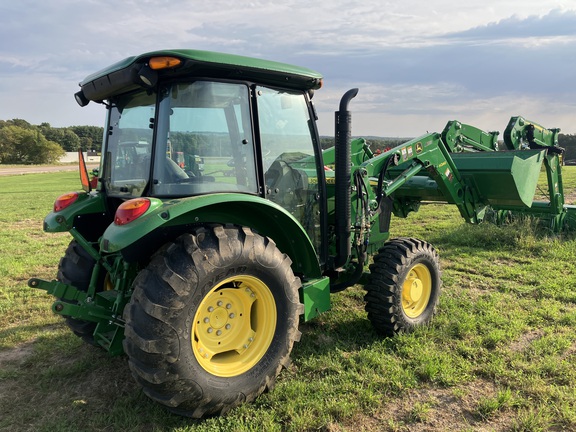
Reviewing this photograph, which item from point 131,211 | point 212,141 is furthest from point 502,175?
point 131,211

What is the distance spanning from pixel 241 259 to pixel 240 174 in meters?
0.68

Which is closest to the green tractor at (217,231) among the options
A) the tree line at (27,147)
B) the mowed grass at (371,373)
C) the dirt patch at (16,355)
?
the mowed grass at (371,373)

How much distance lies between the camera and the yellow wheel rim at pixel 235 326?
2992 millimetres

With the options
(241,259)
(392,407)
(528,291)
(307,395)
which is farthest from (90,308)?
(528,291)

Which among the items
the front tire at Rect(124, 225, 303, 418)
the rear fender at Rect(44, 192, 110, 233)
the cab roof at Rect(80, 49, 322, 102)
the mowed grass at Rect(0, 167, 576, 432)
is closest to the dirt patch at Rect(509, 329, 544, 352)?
the mowed grass at Rect(0, 167, 576, 432)

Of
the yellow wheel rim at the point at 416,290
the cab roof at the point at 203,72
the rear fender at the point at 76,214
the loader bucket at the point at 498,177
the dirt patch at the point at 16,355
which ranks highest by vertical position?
the cab roof at the point at 203,72

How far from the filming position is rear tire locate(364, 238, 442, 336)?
3.97m

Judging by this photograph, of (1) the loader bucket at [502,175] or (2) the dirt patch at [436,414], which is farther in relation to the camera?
(1) the loader bucket at [502,175]

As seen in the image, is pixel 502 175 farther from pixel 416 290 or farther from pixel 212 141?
pixel 212 141

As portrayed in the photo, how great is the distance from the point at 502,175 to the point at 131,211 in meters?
4.56

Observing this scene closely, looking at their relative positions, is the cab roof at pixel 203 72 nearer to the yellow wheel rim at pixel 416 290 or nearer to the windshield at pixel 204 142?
the windshield at pixel 204 142

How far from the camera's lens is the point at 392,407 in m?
3.07

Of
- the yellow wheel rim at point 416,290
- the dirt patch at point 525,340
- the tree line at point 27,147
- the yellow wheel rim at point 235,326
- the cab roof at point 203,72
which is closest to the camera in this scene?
the cab roof at point 203,72

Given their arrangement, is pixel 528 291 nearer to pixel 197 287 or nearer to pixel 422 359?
pixel 422 359
